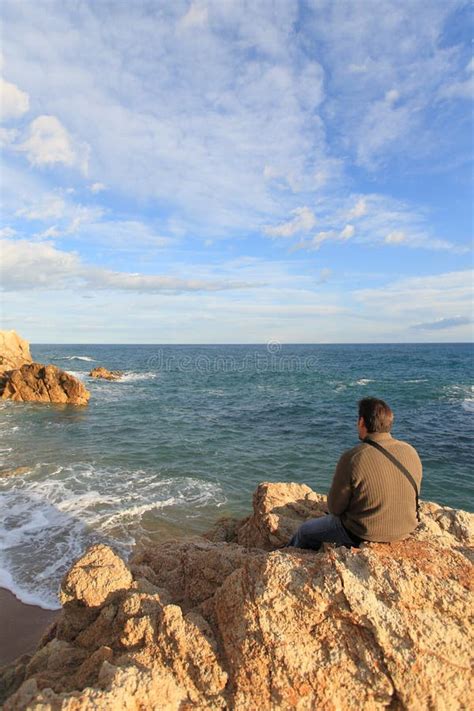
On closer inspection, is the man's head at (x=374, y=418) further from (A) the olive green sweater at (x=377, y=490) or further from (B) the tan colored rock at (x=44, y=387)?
(B) the tan colored rock at (x=44, y=387)

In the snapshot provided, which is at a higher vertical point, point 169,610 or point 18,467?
A: point 169,610

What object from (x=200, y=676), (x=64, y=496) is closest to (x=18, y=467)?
(x=64, y=496)

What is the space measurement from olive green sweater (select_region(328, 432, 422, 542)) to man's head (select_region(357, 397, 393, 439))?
0.22 feet

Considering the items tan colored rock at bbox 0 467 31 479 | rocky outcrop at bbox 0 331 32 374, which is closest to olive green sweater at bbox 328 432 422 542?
tan colored rock at bbox 0 467 31 479

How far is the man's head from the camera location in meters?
3.95

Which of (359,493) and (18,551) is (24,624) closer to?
(18,551)

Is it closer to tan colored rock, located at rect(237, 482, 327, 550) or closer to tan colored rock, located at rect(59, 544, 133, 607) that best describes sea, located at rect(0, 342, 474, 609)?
tan colored rock, located at rect(59, 544, 133, 607)

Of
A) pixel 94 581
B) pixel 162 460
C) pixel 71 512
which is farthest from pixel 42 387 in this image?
pixel 94 581

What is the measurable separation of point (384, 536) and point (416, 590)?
635mm

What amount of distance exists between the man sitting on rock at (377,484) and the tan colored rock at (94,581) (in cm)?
238

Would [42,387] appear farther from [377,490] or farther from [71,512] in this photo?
[377,490]

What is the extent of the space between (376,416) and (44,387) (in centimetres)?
2982

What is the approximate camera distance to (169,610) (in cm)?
349

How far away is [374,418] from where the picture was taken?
13.0ft
